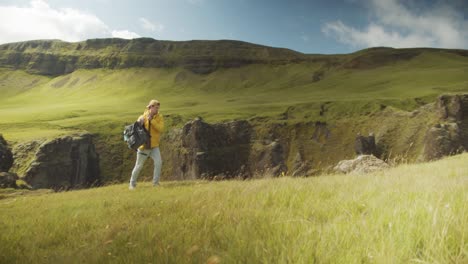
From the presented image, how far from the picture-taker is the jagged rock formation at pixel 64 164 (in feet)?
192

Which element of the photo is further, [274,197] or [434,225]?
[274,197]

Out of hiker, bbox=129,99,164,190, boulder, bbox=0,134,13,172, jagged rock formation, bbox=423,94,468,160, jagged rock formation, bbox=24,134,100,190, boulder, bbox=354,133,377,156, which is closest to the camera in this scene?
hiker, bbox=129,99,164,190

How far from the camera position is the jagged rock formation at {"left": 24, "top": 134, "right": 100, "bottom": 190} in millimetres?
58500

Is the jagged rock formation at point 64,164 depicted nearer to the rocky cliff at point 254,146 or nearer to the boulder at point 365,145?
the rocky cliff at point 254,146

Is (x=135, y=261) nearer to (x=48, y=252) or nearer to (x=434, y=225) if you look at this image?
(x=48, y=252)

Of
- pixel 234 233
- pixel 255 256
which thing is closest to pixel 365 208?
pixel 234 233

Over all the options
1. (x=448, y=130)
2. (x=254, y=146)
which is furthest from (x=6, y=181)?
(x=254, y=146)

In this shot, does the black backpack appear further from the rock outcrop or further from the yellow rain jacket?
the rock outcrop

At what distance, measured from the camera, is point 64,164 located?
213 ft

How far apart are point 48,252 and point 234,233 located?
2378 millimetres

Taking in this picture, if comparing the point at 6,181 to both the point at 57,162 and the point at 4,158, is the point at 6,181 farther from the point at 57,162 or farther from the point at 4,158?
the point at 57,162

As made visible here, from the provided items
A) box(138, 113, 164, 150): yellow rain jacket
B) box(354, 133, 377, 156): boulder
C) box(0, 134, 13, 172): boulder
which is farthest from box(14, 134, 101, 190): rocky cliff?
box(354, 133, 377, 156): boulder

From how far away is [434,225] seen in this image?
8.01 feet

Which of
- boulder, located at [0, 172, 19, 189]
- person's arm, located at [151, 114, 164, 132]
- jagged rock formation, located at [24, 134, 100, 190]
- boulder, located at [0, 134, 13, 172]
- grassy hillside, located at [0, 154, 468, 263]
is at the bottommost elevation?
jagged rock formation, located at [24, 134, 100, 190]
